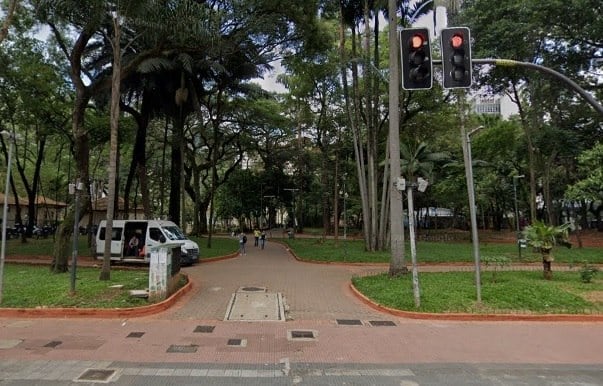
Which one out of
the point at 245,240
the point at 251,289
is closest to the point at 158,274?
the point at 251,289

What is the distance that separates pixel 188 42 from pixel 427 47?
1285 cm

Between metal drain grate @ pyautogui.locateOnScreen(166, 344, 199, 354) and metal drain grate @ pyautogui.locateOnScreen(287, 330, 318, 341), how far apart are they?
1773 millimetres

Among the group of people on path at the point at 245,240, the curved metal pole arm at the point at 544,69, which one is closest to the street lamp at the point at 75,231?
the curved metal pole arm at the point at 544,69

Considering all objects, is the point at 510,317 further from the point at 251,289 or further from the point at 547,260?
the point at 251,289

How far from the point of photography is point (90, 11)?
1477cm

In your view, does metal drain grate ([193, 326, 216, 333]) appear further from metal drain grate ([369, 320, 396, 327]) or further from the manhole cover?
metal drain grate ([369, 320, 396, 327])

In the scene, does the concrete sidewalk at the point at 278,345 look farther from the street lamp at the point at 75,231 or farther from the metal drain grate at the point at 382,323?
the street lamp at the point at 75,231

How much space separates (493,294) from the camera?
1238 centimetres

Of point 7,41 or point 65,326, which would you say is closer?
point 65,326

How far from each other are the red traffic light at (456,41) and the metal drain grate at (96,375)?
22.6 ft

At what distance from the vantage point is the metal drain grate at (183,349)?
8062 millimetres

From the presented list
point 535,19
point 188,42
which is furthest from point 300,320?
point 535,19

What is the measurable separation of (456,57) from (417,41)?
65cm

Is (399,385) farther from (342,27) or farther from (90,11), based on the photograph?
(342,27)
